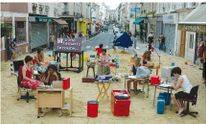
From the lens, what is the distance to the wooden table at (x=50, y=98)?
33.7 feet

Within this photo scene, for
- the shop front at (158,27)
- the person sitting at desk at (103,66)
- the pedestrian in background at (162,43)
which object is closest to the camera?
the person sitting at desk at (103,66)

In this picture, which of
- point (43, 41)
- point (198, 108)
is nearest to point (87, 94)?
point (198, 108)

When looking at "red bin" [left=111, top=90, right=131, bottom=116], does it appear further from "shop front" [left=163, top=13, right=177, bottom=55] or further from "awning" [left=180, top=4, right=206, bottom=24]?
"shop front" [left=163, top=13, right=177, bottom=55]

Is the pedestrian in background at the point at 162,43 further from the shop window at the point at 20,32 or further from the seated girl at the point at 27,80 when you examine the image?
the seated girl at the point at 27,80

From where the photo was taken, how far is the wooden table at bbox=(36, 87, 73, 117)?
10.3m

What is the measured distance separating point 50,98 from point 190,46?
17.7 metres

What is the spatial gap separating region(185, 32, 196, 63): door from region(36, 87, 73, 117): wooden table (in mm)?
16186

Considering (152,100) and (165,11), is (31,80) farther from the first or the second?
(165,11)

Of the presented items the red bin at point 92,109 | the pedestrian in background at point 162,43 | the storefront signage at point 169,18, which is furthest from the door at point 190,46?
the red bin at point 92,109

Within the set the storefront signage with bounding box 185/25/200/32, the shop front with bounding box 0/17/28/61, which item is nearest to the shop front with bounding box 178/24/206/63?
the storefront signage with bounding box 185/25/200/32

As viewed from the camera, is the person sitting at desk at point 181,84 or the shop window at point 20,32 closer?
the person sitting at desk at point 181,84

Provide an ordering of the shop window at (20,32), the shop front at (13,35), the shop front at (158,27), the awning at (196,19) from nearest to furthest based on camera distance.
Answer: the awning at (196,19) < the shop front at (13,35) < the shop window at (20,32) < the shop front at (158,27)

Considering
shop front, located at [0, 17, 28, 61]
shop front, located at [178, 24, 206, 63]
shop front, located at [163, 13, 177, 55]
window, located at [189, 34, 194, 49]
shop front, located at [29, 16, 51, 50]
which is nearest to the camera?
shop front, located at [0, 17, 28, 61]

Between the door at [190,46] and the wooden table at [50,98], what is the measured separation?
53.1 feet
